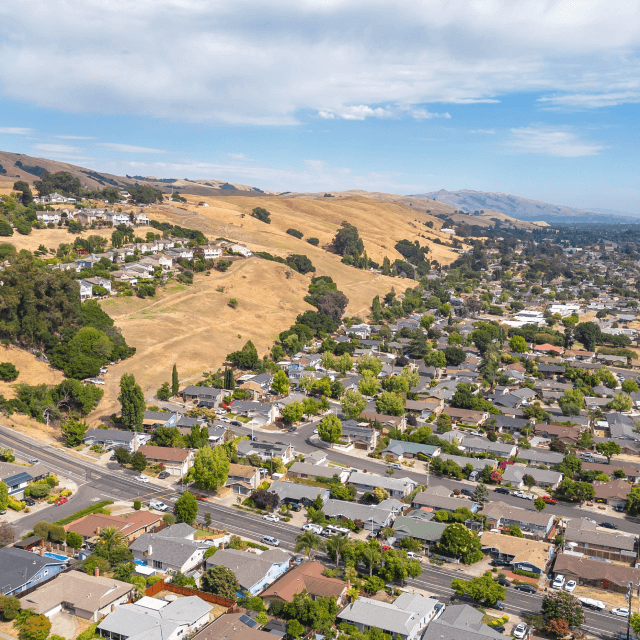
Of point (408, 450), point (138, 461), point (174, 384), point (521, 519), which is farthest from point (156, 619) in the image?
point (174, 384)

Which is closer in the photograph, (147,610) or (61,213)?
(147,610)

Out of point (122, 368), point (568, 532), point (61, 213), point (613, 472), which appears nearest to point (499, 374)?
point (613, 472)

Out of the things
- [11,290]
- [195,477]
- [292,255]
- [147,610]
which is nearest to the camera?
[147,610]

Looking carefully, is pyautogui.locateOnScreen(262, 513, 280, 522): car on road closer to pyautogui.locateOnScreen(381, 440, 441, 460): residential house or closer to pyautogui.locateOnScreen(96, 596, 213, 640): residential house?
pyautogui.locateOnScreen(96, 596, 213, 640): residential house

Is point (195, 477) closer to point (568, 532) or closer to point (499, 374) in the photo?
point (568, 532)

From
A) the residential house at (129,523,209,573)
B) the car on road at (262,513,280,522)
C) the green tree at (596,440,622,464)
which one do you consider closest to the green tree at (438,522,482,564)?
the car on road at (262,513,280,522)

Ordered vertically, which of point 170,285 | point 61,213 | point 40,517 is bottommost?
point 40,517
